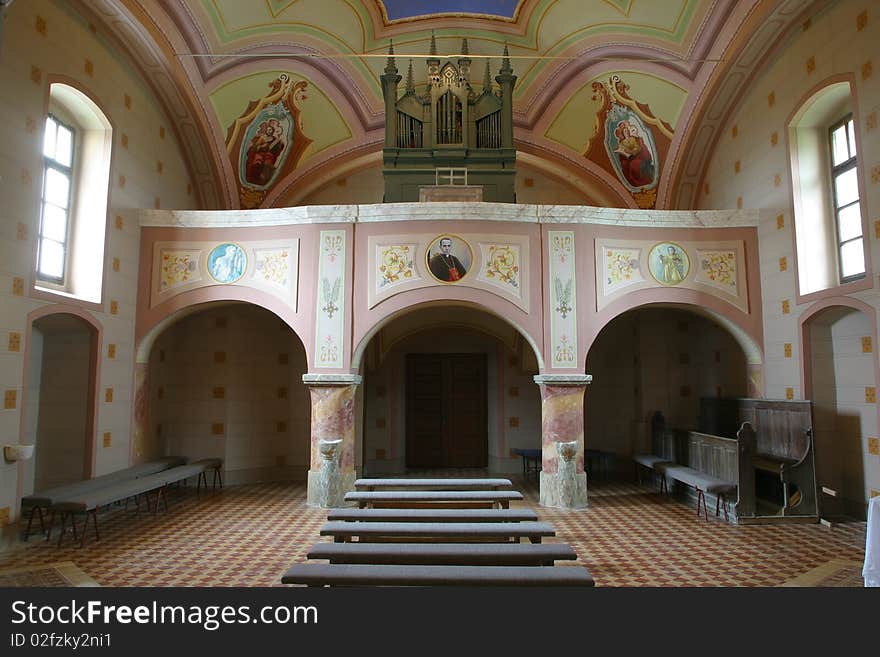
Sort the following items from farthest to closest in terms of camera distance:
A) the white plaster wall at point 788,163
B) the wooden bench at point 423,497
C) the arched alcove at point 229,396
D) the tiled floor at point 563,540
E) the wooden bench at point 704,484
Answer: the arched alcove at point 229,396
the wooden bench at point 704,484
the white plaster wall at point 788,163
the wooden bench at point 423,497
the tiled floor at point 563,540

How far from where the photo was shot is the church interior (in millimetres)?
8508

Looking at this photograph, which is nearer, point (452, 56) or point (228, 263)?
point (228, 263)

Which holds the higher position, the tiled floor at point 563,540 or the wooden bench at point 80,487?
the wooden bench at point 80,487

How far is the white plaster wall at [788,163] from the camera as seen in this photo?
8.67m

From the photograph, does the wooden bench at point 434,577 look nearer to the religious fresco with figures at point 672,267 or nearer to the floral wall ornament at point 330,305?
the floral wall ornament at point 330,305

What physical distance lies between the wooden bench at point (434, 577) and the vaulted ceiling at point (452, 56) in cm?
944

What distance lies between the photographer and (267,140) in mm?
13836

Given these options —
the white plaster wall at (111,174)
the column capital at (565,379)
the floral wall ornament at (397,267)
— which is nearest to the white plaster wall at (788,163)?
the column capital at (565,379)

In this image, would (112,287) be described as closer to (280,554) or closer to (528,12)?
(280,554)

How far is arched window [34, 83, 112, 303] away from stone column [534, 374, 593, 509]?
7651mm

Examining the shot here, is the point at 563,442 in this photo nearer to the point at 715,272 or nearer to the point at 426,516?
→ the point at 715,272

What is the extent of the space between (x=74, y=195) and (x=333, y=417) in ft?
18.1

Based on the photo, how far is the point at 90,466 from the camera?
974cm

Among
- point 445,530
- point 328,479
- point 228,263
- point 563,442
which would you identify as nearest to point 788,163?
point 563,442
